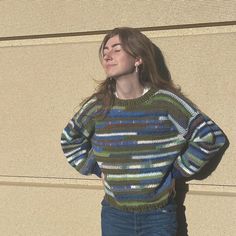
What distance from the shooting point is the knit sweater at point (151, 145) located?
2.59 meters

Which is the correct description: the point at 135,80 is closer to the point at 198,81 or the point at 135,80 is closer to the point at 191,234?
the point at 198,81

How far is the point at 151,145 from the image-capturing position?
259 centimetres

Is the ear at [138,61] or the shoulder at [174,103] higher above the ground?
the ear at [138,61]

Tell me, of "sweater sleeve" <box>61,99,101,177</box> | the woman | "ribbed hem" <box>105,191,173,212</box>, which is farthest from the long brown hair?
"ribbed hem" <box>105,191,173,212</box>

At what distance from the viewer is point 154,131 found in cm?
259

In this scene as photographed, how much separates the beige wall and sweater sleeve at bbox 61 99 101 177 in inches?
10.1

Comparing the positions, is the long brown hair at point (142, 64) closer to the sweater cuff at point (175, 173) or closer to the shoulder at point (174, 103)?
the shoulder at point (174, 103)

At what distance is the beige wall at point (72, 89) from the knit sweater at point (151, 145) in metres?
0.27

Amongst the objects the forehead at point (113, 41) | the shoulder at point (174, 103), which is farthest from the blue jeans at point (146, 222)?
the forehead at point (113, 41)

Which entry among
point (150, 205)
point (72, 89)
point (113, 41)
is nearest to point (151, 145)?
point (150, 205)

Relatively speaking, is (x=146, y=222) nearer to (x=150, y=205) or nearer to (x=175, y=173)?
(x=150, y=205)

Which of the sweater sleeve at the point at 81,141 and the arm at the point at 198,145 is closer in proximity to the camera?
the arm at the point at 198,145

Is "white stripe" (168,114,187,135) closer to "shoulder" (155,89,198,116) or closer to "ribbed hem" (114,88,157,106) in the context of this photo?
"shoulder" (155,89,198,116)

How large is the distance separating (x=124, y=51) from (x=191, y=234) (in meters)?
1.08
